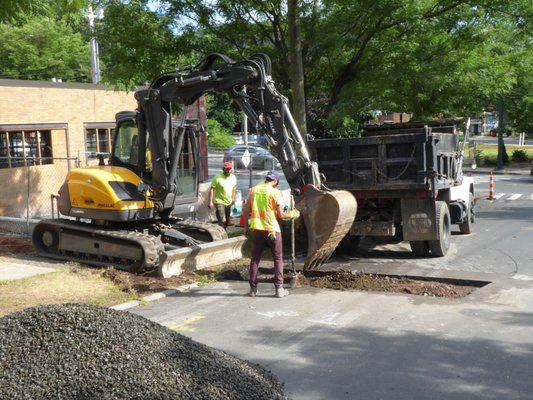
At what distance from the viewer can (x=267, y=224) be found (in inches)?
352

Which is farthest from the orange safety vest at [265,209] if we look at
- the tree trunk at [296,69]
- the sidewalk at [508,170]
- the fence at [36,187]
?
the sidewalk at [508,170]

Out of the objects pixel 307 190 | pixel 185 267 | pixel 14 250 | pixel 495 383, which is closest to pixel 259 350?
pixel 495 383

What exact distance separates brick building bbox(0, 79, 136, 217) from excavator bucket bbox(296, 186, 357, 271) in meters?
10.3

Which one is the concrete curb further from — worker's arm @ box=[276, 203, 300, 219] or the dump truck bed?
the dump truck bed

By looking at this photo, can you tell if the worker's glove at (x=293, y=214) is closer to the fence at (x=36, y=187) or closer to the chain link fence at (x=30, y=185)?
the fence at (x=36, y=187)

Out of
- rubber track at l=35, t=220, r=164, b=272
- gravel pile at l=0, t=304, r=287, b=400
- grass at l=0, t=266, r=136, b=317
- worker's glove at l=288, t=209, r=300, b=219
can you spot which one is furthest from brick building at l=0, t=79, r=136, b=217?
gravel pile at l=0, t=304, r=287, b=400

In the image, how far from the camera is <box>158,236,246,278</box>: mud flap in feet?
33.7

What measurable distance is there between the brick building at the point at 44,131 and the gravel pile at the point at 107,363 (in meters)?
13.0

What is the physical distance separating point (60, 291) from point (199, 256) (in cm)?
239

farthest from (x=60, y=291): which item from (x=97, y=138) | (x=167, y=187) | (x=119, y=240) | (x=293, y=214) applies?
(x=97, y=138)

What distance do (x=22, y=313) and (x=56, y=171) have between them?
51.9ft

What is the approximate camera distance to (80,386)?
15.4ft

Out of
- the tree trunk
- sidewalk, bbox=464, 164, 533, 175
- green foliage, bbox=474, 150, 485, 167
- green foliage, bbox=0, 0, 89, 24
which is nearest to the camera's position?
green foliage, bbox=0, 0, 89, 24

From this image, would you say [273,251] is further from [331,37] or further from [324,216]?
[331,37]
